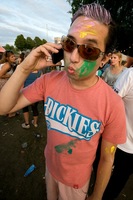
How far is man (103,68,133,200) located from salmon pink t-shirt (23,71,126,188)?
0.63 m

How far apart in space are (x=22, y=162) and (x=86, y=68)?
3.01 m

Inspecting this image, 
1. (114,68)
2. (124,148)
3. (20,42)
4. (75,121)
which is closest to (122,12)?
(114,68)

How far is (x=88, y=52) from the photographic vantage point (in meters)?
1.17

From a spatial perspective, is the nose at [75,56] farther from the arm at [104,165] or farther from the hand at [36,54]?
the arm at [104,165]

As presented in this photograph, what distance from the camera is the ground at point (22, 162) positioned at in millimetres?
2669

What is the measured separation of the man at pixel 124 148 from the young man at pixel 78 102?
634 millimetres

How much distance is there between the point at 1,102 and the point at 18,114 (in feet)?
15.6

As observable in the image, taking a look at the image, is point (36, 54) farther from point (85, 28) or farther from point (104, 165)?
point (104, 165)

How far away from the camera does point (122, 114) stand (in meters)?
1.17

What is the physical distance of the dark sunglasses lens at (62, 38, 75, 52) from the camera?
121 centimetres

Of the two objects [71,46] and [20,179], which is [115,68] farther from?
[20,179]

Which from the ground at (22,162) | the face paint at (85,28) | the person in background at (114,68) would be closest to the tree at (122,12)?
the person in background at (114,68)

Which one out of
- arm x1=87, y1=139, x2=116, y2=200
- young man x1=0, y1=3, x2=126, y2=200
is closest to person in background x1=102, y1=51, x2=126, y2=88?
young man x1=0, y1=3, x2=126, y2=200

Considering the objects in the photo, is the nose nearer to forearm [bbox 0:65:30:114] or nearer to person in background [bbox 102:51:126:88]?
forearm [bbox 0:65:30:114]
